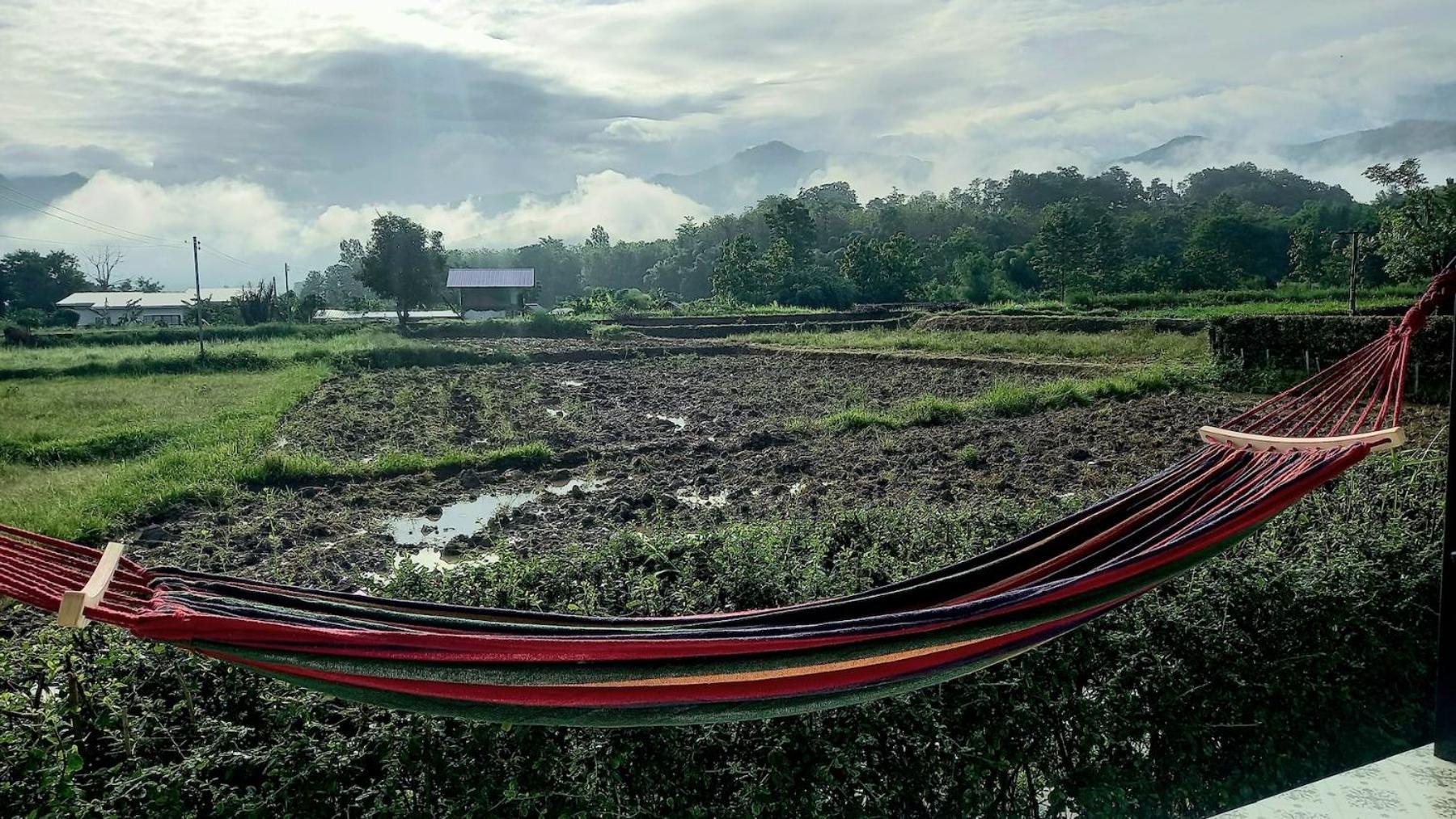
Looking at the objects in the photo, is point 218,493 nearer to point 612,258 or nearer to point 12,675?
point 12,675

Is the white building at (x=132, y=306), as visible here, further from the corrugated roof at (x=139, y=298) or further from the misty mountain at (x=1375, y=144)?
the misty mountain at (x=1375, y=144)

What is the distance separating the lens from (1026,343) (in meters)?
16.2

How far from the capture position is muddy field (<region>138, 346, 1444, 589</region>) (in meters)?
5.89

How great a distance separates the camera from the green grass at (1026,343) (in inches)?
541

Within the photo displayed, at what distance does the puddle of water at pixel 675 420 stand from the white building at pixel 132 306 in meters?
30.1

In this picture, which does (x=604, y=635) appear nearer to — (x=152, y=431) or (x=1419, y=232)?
(x=152, y=431)

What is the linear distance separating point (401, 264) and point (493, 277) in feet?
20.3

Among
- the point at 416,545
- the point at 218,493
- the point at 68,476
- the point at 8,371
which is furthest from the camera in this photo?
the point at 8,371

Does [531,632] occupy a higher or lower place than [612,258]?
lower

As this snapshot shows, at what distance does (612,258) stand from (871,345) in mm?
39296

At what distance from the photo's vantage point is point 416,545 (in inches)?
233

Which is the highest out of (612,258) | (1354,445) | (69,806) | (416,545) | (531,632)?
(612,258)

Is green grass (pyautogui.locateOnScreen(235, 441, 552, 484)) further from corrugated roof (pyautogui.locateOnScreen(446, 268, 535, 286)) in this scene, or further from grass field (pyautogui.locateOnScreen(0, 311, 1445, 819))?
corrugated roof (pyautogui.locateOnScreen(446, 268, 535, 286))

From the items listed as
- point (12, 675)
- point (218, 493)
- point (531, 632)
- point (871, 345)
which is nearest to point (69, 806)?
point (12, 675)
